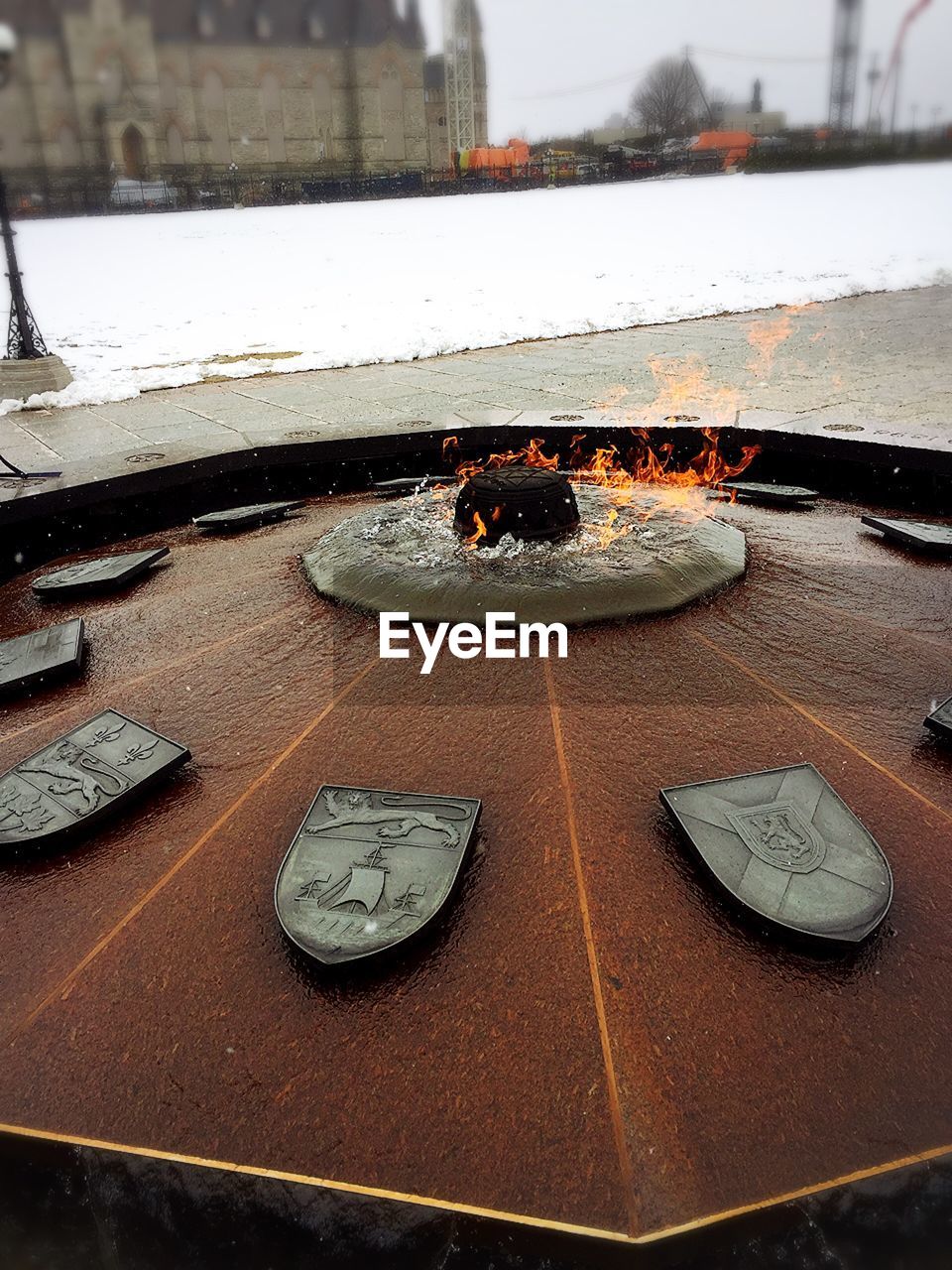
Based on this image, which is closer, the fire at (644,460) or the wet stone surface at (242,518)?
the wet stone surface at (242,518)

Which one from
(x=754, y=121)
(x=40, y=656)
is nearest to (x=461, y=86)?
(x=754, y=121)

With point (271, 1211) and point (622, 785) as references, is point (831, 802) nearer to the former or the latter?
point (622, 785)

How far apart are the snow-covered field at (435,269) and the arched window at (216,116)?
193 cm

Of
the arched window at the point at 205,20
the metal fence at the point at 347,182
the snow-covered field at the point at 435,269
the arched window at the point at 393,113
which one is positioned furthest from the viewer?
the arched window at the point at 393,113

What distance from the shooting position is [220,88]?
54.0ft

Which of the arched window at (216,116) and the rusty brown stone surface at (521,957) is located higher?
the arched window at (216,116)

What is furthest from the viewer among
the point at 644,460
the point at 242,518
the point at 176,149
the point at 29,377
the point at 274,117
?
the point at 176,149

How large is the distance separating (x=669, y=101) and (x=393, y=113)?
40.0 feet

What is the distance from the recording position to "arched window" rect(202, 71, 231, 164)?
1532 centimetres

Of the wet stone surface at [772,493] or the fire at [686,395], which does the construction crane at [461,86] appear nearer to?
the fire at [686,395]

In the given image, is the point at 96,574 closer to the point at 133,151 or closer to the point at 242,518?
the point at 242,518

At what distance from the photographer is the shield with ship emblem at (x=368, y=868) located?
1325 mm

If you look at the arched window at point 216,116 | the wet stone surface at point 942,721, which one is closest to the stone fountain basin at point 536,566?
the wet stone surface at point 942,721

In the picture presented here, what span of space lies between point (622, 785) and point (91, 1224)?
1.07m
